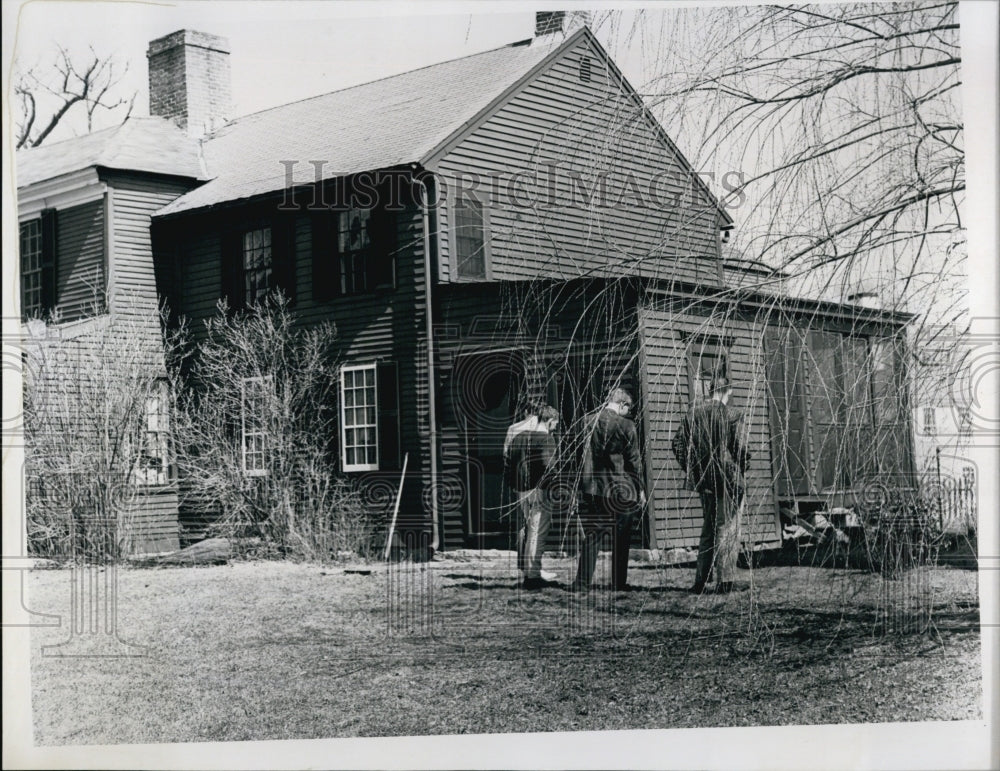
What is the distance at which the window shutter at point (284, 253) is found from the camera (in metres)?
8.24

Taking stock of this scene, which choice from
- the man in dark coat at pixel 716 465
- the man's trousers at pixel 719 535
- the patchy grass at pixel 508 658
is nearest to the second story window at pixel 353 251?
the patchy grass at pixel 508 658

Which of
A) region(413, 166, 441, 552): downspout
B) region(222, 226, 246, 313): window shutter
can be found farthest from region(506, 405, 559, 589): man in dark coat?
region(222, 226, 246, 313): window shutter

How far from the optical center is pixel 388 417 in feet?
25.3

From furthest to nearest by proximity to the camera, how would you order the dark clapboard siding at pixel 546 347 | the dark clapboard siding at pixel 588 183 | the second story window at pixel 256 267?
the second story window at pixel 256 267, the dark clapboard siding at pixel 546 347, the dark clapboard siding at pixel 588 183

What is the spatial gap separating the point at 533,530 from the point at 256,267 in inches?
108

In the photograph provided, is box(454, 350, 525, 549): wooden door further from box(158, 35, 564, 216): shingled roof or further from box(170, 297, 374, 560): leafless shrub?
box(158, 35, 564, 216): shingled roof

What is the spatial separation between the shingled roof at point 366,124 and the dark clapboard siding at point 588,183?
0.84 ft

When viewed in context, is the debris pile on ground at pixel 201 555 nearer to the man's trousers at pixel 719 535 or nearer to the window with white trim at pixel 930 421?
the man's trousers at pixel 719 535

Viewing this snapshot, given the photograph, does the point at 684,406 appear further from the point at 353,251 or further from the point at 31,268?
the point at 31,268

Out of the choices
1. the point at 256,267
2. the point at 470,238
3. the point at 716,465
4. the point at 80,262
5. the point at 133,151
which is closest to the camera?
the point at 716,465

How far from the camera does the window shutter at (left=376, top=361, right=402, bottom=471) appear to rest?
7.72 m

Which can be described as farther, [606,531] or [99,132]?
[99,132]

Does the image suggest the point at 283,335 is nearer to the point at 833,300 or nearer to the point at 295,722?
the point at 295,722

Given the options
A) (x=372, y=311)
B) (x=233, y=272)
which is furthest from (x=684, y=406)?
(x=233, y=272)
